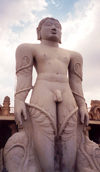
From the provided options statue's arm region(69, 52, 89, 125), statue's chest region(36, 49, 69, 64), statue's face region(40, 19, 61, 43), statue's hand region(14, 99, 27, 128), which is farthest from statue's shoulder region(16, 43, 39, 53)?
statue's hand region(14, 99, 27, 128)

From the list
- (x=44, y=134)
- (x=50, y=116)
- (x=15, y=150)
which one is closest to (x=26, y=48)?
(x=50, y=116)

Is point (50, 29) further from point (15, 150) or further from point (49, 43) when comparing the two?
point (15, 150)

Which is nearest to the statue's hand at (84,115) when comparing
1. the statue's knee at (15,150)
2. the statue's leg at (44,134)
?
the statue's leg at (44,134)

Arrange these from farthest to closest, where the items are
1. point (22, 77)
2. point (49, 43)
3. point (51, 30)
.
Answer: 1. point (49, 43)
2. point (51, 30)
3. point (22, 77)

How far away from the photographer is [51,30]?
161 inches

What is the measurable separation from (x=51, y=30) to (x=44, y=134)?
7.93 ft

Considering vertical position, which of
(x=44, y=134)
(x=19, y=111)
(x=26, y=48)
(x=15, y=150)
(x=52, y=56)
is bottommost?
(x=15, y=150)

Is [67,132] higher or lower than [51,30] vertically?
lower

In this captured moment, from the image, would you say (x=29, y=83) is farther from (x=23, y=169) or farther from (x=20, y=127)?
(x=23, y=169)

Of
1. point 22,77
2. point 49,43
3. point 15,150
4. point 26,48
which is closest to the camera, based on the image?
point 15,150

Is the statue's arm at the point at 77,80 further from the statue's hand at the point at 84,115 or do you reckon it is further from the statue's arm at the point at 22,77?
the statue's arm at the point at 22,77

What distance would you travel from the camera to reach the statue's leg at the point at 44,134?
3071 mm

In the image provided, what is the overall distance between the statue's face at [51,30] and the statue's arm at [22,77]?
562mm

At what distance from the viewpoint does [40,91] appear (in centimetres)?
351
